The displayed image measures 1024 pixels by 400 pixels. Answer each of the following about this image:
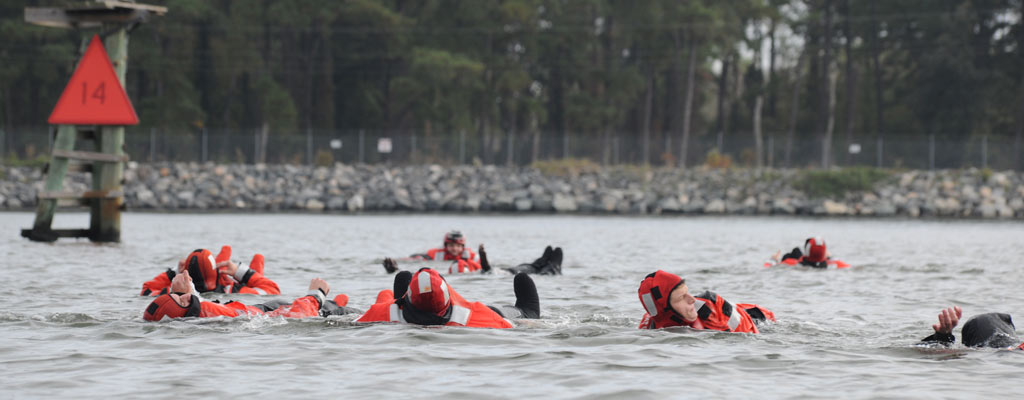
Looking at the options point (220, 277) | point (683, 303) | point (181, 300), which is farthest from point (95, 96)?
point (683, 303)

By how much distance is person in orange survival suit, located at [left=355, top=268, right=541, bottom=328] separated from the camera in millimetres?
10211

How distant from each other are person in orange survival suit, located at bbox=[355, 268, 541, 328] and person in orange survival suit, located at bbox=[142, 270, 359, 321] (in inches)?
24.1

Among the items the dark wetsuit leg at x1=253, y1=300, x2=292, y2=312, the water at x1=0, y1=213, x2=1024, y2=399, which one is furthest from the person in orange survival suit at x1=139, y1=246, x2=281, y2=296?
the dark wetsuit leg at x1=253, y1=300, x2=292, y2=312

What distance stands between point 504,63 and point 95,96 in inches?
1478

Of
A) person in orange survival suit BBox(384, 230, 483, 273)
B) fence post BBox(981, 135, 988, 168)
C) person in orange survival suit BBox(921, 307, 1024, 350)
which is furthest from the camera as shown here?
fence post BBox(981, 135, 988, 168)

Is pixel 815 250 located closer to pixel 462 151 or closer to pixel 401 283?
pixel 401 283

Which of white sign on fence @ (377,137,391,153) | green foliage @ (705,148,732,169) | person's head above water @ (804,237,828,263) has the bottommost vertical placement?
person's head above water @ (804,237,828,263)

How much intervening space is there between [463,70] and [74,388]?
47.9m

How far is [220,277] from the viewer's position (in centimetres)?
1379

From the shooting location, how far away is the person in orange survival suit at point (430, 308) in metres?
10.2

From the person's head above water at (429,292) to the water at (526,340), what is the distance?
20 cm

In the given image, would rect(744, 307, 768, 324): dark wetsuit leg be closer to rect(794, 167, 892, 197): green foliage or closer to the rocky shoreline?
the rocky shoreline

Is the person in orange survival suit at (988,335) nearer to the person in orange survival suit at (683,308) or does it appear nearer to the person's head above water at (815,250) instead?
the person in orange survival suit at (683,308)

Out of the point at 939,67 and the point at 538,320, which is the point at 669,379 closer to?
the point at 538,320
